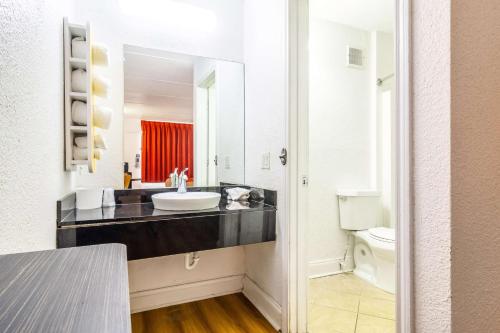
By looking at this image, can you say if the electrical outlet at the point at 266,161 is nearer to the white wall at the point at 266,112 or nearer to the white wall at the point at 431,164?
the white wall at the point at 266,112

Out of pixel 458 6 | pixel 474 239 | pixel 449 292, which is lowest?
pixel 449 292

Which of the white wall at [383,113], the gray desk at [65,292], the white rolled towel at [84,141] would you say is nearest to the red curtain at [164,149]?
the white rolled towel at [84,141]

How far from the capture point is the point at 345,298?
6.57 feet

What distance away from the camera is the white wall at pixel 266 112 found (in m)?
1.60

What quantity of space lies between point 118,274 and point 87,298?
8cm

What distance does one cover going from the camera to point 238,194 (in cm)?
187

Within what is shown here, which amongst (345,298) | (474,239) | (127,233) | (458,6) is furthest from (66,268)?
(345,298)

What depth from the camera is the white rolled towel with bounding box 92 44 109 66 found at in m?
1.33

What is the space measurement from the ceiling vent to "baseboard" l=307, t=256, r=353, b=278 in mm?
1792

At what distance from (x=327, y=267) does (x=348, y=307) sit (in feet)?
1.82

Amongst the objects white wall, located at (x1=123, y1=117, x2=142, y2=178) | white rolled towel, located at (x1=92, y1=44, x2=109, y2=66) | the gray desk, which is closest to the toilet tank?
white wall, located at (x1=123, y1=117, x2=142, y2=178)

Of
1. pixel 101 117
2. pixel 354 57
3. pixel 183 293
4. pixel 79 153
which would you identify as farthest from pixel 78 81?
pixel 354 57

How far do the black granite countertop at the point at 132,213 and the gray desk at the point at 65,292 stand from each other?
0.80m

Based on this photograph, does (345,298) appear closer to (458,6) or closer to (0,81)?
(458,6)
